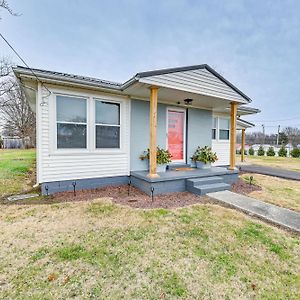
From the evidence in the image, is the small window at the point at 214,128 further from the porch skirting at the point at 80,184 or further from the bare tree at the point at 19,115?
the bare tree at the point at 19,115

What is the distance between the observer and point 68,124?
5520 mm

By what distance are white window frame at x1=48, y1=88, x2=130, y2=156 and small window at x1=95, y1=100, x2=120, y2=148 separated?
0.39 feet

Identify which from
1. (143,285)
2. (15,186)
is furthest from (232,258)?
(15,186)

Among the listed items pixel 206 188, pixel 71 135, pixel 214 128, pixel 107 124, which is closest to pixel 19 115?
pixel 71 135

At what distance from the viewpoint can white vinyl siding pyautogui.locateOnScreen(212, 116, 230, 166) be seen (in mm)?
9969

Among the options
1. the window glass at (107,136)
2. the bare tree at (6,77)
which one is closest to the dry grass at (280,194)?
the window glass at (107,136)

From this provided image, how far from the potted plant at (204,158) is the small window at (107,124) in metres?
3.30

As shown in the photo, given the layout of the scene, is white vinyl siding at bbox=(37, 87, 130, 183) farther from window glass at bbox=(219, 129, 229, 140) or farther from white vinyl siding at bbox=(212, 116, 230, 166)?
window glass at bbox=(219, 129, 229, 140)

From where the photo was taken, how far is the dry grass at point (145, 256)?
1986mm

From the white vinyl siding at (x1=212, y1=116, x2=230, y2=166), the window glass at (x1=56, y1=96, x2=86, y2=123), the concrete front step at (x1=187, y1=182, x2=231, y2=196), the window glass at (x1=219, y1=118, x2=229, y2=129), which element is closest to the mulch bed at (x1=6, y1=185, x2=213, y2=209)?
the concrete front step at (x1=187, y1=182, x2=231, y2=196)

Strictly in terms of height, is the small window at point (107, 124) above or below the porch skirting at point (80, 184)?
above

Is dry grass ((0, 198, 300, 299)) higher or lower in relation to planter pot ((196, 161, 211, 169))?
lower

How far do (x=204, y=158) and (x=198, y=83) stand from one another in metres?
2.86

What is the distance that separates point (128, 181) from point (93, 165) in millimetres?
1337
